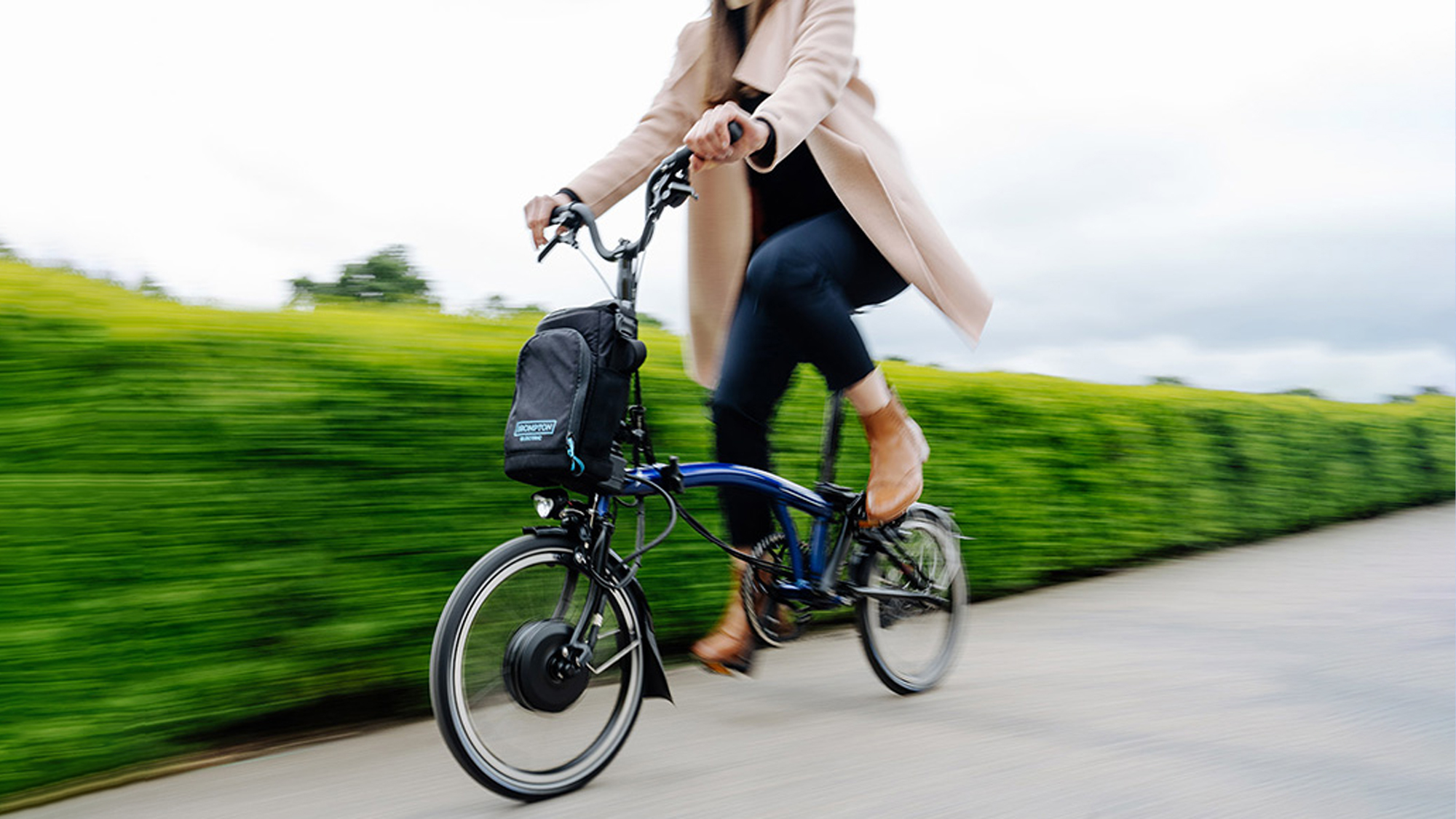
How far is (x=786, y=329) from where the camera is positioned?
125 inches

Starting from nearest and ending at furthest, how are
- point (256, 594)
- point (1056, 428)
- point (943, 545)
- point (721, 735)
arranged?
point (256, 594) → point (721, 735) → point (943, 545) → point (1056, 428)

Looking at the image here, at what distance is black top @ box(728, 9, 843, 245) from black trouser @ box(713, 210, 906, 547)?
Answer: 0.07m

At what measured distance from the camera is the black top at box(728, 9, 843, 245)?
3.30 m

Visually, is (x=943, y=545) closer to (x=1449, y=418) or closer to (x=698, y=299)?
(x=698, y=299)

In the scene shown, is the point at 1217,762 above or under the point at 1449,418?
under

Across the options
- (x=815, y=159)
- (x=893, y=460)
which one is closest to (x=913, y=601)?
(x=893, y=460)

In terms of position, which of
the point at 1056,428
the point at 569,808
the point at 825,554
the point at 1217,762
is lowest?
the point at 569,808

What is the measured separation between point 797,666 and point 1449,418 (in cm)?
1243

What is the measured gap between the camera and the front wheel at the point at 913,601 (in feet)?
12.3

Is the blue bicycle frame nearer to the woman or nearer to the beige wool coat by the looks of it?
the woman

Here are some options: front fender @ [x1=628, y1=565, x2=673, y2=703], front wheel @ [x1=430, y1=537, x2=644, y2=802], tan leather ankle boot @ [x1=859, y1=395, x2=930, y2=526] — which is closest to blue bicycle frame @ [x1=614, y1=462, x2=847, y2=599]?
tan leather ankle boot @ [x1=859, y1=395, x2=930, y2=526]

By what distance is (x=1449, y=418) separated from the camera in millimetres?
13359

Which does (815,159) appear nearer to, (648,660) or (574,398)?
(574,398)

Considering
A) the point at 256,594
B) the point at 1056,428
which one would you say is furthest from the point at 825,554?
the point at 1056,428
